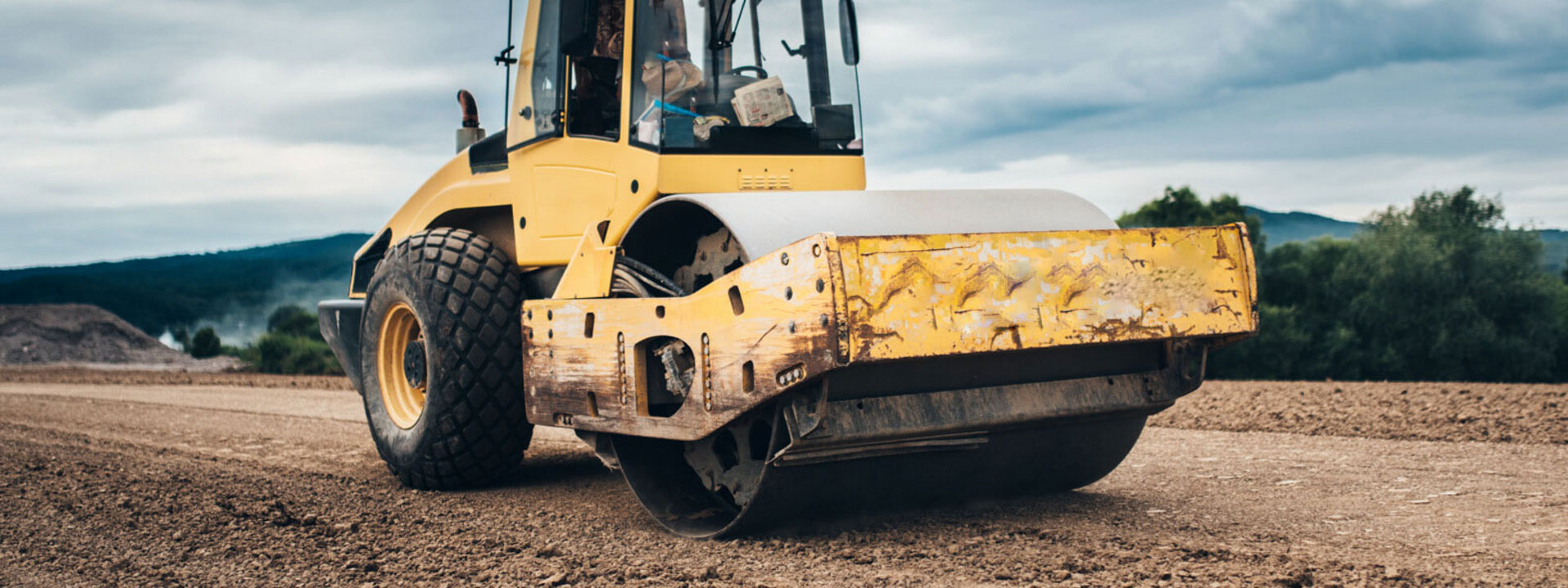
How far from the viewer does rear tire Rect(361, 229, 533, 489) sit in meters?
6.25

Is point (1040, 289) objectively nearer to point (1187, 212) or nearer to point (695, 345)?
point (695, 345)

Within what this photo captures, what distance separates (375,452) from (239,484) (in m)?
1.74

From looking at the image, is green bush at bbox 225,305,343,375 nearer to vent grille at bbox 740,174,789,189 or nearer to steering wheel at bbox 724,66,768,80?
steering wheel at bbox 724,66,768,80

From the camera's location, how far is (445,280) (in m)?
6.36

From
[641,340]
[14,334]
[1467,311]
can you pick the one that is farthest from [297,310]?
[641,340]

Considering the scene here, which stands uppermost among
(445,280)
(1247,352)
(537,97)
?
(537,97)

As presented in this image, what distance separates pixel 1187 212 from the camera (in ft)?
125

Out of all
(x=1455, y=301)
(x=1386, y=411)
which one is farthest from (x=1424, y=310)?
(x=1386, y=411)

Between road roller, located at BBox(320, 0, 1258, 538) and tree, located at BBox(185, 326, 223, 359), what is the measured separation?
30.3 meters

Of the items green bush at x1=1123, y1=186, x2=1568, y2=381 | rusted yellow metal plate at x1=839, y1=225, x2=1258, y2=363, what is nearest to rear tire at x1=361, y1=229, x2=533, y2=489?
rusted yellow metal plate at x1=839, y1=225, x2=1258, y2=363

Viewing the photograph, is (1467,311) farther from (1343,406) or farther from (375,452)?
(375,452)

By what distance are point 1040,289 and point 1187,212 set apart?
3559cm

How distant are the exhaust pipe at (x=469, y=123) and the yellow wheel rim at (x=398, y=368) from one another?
1209 millimetres

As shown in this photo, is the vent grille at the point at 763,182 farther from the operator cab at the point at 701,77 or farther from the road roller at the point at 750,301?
the operator cab at the point at 701,77
